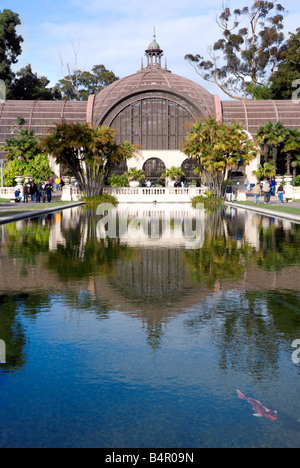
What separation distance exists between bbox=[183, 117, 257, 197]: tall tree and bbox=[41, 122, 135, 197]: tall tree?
6.01 meters

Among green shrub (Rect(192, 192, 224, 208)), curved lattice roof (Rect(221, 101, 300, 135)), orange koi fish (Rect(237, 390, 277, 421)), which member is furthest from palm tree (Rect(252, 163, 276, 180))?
orange koi fish (Rect(237, 390, 277, 421))

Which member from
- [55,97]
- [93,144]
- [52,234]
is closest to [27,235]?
[52,234]

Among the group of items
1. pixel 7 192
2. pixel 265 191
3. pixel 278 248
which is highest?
pixel 265 191

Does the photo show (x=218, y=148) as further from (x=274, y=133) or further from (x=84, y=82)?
(x=84, y=82)

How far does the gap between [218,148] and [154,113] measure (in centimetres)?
3196

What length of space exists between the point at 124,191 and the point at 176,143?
22.2 m

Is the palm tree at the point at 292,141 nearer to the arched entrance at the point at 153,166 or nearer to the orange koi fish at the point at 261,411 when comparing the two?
the arched entrance at the point at 153,166

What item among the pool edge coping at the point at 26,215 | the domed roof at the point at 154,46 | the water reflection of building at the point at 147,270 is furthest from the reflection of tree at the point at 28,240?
the domed roof at the point at 154,46

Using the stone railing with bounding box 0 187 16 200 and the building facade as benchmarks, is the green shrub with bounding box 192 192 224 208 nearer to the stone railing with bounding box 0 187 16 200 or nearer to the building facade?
the stone railing with bounding box 0 187 16 200

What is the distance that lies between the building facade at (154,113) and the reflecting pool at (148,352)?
6334 centimetres

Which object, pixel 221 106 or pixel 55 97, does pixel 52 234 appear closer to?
pixel 221 106

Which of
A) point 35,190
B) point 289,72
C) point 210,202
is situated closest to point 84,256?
point 210,202

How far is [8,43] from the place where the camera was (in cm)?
9294
